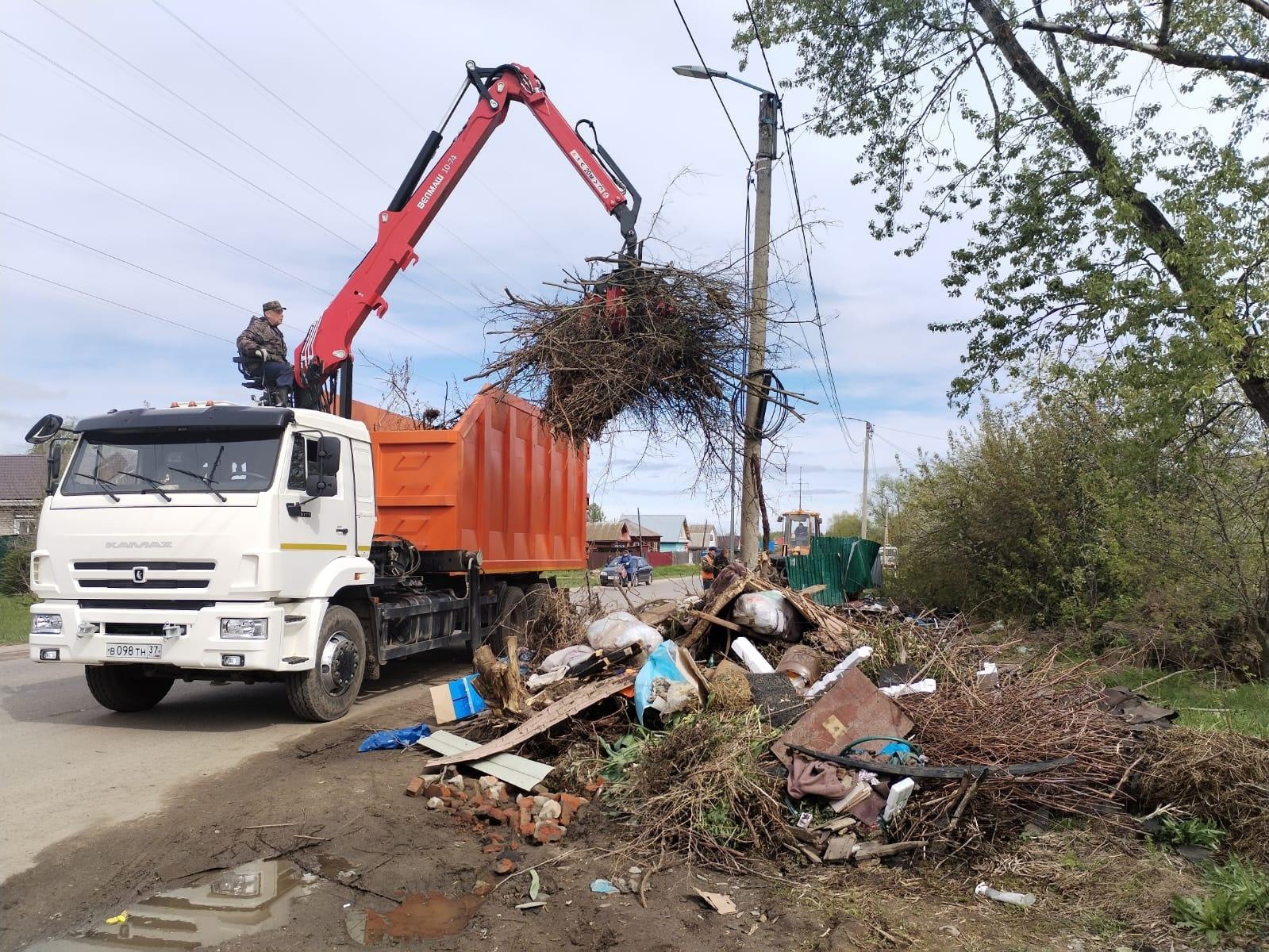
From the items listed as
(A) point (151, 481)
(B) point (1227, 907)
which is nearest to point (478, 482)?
(A) point (151, 481)

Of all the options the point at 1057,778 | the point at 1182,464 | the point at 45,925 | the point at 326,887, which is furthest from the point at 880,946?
the point at 1182,464

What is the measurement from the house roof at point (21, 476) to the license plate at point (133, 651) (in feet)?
68.0

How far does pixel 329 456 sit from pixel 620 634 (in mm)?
2876

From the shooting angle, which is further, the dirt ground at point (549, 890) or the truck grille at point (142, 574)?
the truck grille at point (142, 574)

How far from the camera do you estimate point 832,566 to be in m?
18.2

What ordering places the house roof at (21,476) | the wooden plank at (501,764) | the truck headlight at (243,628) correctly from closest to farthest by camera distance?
the wooden plank at (501,764) < the truck headlight at (243,628) < the house roof at (21,476)

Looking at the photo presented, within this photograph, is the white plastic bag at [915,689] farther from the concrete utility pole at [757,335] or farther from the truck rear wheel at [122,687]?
the truck rear wheel at [122,687]

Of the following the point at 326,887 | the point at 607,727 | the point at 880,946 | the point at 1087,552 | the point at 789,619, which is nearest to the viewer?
the point at 880,946

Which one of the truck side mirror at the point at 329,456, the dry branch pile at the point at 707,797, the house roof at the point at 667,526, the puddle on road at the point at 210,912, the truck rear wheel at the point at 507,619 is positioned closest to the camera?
the puddle on road at the point at 210,912

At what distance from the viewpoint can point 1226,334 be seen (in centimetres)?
812

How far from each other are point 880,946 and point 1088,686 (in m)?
3.58

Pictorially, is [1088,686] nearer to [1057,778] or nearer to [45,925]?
[1057,778]

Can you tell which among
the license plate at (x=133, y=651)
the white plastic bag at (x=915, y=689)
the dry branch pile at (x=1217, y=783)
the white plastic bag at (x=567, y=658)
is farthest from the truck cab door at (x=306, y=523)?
the dry branch pile at (x=1217, y=783)

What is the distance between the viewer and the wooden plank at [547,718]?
571 cm
